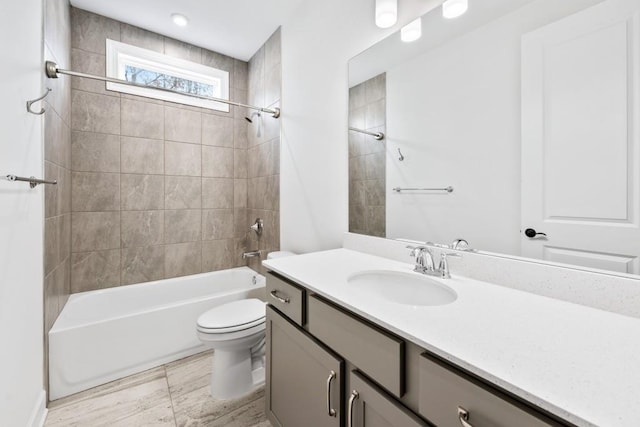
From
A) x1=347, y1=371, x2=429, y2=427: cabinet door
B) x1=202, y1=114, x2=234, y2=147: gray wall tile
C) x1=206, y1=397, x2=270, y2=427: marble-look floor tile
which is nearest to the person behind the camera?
x1=347, y1=371, x2=429, y2=427: cabinet door

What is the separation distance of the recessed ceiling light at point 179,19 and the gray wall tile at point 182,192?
1316mm

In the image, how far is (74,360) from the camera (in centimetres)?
167

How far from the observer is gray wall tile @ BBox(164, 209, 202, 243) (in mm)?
2584

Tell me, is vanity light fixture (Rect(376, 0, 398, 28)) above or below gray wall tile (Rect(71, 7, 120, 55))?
below

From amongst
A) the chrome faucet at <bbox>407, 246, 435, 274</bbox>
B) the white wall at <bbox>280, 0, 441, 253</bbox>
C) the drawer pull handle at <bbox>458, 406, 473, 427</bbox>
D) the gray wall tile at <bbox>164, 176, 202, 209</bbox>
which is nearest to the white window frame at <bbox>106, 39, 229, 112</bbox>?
the gray wall tile at <bbox>164, 176, 202, 209</bbox>

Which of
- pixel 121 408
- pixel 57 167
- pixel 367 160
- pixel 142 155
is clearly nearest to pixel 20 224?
pixel 57 167

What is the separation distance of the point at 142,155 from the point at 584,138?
291 cm

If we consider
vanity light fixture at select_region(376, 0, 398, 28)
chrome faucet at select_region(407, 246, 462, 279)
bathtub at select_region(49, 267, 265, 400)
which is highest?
vanity light fixture at select_region(376, 0, 398, 28)

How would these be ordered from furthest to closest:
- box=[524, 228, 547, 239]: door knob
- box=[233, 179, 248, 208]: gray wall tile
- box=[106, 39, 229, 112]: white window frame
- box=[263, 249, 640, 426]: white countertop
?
box=[233, 179, 248, 208]: gray wall tile
box=[106, 39, 229, 112]: white window frame
box=[524, 228, 547, 239]: door knob
box=[263, 249, 640, 426]: white countertop

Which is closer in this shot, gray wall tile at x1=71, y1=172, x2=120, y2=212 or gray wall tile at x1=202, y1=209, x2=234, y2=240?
gray wall tile at x1=71, y1=172, x2=120, y2=212

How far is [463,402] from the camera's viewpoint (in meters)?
0.53

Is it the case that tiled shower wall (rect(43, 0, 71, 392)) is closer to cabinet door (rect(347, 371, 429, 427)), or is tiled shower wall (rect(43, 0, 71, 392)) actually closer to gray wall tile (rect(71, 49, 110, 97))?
gray wall tile (rect(71, 49, 110, 97))

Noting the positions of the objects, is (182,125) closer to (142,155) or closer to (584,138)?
(142,155)

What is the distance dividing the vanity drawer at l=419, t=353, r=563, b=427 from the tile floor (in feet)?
4.09
